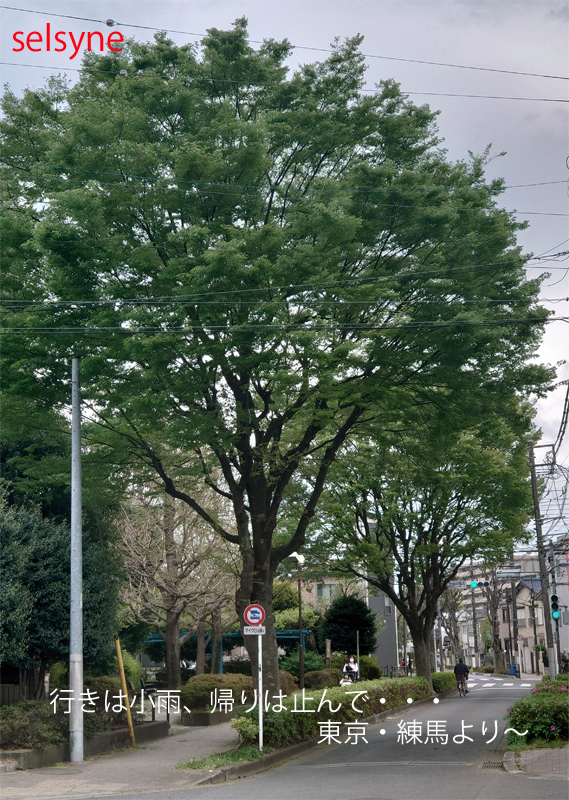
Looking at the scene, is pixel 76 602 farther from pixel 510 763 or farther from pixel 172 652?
pixel 172 652

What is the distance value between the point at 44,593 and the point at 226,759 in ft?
17.0

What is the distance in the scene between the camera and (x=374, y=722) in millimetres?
23750

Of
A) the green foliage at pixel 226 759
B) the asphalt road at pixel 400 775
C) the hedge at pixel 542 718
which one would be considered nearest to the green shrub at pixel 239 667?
the asphalt road at pixel 400 775

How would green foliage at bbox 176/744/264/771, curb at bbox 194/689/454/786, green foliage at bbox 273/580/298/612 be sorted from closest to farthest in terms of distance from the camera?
curb at bbox 194/689/454/786, green foliage at bbox 176/744/264/771, green foliage at bbox 273/580/298/612

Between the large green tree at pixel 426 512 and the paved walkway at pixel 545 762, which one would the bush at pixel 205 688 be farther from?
the paved walkway at pixel 545 762

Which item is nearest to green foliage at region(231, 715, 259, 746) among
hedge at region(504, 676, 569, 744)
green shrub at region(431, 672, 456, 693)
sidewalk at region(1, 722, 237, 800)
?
sidewalk at region(1, 722, 237, 800)

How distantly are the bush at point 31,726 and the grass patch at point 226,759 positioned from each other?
2585 millimetres

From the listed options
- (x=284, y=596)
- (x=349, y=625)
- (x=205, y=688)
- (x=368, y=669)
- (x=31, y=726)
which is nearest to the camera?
(x=31, y=726)

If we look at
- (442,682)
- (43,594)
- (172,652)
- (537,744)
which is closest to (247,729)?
(43,594)

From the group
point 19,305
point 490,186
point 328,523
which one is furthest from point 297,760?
point 328,523

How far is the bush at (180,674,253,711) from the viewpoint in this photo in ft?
81.2

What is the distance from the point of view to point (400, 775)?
42.4 ft

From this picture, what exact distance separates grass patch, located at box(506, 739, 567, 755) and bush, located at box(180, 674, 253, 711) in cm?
1163

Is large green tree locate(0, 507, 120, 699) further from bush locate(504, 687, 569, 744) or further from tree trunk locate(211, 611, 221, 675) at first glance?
tree trunk locate(211, 611, 221, 675)
